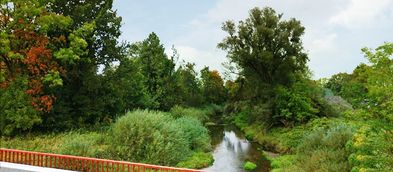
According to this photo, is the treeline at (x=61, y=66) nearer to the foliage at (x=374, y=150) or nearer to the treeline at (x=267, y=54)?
the treeline at (x=267, y=54)

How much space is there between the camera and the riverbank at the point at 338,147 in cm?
1288

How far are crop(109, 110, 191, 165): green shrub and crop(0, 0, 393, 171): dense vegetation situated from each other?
5 centimetres

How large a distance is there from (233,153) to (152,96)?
13.4 meters

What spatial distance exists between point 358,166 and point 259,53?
23.3 meters

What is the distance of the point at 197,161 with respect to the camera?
21500 mm

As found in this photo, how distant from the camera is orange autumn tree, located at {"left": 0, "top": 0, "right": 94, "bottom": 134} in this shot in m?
23.1

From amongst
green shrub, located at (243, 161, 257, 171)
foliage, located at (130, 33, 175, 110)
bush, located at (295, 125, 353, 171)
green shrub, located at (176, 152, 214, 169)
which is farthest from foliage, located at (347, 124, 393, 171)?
foliage, located at (130, 33, 175, 110)

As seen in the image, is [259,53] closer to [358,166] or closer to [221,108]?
[358,166]

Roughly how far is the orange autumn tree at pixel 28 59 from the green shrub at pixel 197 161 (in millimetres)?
9297

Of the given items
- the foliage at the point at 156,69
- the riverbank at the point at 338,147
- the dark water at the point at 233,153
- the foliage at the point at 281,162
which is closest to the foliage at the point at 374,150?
the riverbank at the point at 338,147

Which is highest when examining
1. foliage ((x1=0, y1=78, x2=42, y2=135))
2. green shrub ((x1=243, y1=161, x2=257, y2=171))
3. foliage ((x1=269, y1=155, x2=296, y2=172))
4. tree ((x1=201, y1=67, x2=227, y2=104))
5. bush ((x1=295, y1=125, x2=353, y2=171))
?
tree ((x1=201, y1=67, x2=227, y2=104))

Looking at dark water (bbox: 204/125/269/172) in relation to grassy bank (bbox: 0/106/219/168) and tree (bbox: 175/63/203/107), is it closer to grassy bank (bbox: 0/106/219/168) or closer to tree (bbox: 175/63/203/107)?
grassy bank (bbox: 0/106/219/168)

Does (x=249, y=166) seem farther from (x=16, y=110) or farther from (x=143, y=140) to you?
(x=16, y=110)

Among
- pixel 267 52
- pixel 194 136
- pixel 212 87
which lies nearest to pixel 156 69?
pixel 267 52
